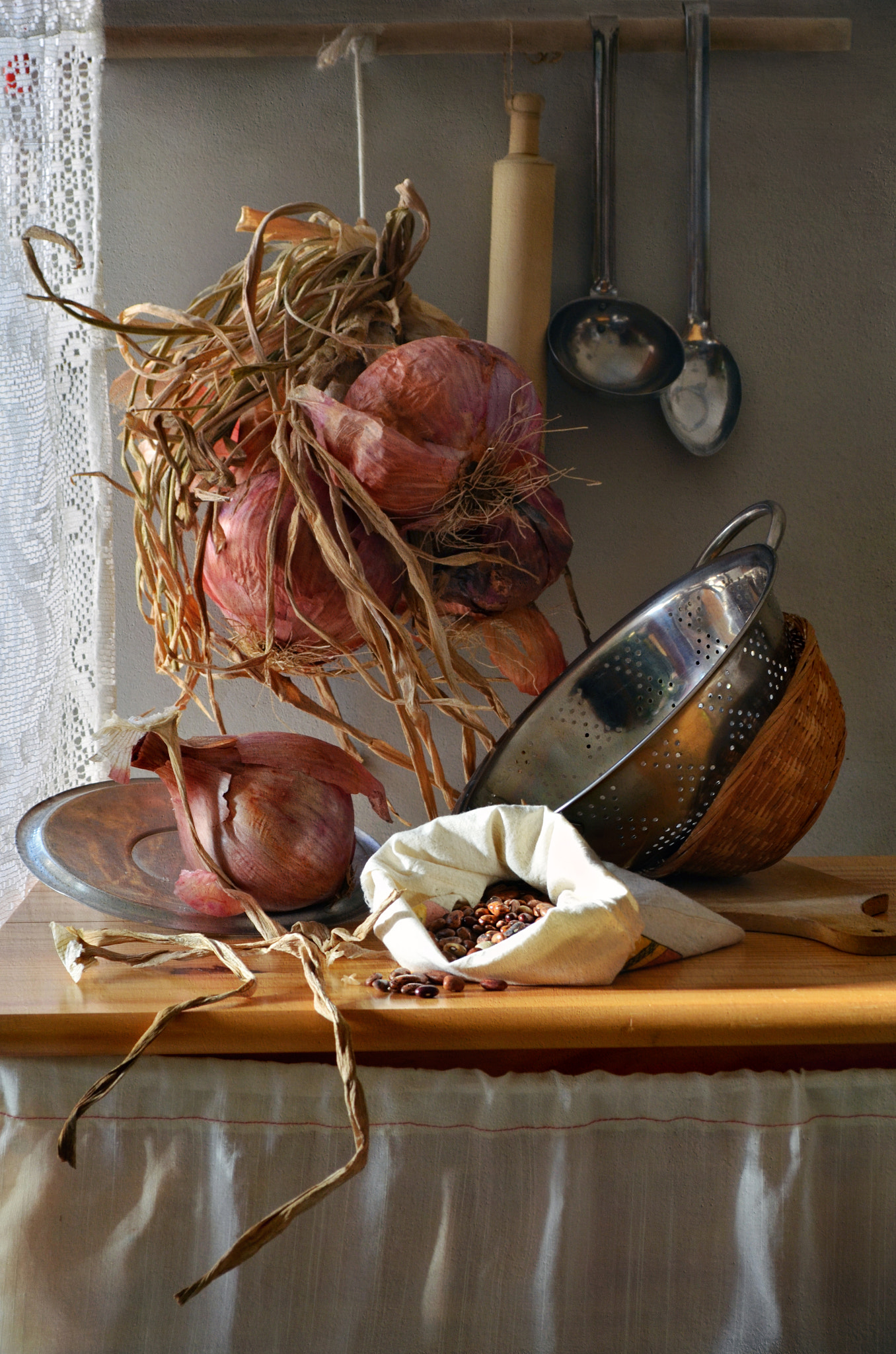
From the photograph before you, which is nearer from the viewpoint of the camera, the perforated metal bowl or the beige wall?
the perforated metal bowl

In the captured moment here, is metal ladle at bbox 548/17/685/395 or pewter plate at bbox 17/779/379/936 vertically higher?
metal ladle at bbox 548/17/685/395

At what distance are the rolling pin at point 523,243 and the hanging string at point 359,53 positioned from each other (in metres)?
0.11

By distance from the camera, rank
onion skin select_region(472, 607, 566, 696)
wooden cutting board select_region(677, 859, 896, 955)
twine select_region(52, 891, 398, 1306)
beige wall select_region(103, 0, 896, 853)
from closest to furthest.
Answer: twine select_region(52, 891, 398, 1306)
wooden cutting board select_region(677, 859, 896, 955)
onion skin select_region(472, 607, 566, 696)
beige wall select_region(103, 0, 896, 853)

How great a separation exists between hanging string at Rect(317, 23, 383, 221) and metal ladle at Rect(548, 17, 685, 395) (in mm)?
187

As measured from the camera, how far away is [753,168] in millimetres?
939

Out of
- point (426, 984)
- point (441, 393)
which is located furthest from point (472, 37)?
point (426, 984)

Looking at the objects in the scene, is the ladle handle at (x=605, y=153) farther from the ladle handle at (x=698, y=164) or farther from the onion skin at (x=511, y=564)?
the onion skin at (x=511, y=564)

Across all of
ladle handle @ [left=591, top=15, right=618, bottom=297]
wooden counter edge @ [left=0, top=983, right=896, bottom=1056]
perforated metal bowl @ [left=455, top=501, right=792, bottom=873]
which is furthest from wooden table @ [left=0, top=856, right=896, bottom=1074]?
ladle handle @ [left=591, top=15, right=618, bottom=297]

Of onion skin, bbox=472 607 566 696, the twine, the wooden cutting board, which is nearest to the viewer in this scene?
the twine

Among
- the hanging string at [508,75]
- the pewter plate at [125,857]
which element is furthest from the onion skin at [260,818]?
the hanging string at [508,75]

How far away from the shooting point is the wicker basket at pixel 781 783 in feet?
2.42

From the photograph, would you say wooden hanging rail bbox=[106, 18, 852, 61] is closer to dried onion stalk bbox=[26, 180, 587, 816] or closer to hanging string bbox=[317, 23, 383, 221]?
hanging string bbox=[317, 23, 383, 221]

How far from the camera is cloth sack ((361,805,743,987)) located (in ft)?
1.98

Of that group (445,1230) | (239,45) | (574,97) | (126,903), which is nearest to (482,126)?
(574,97)
